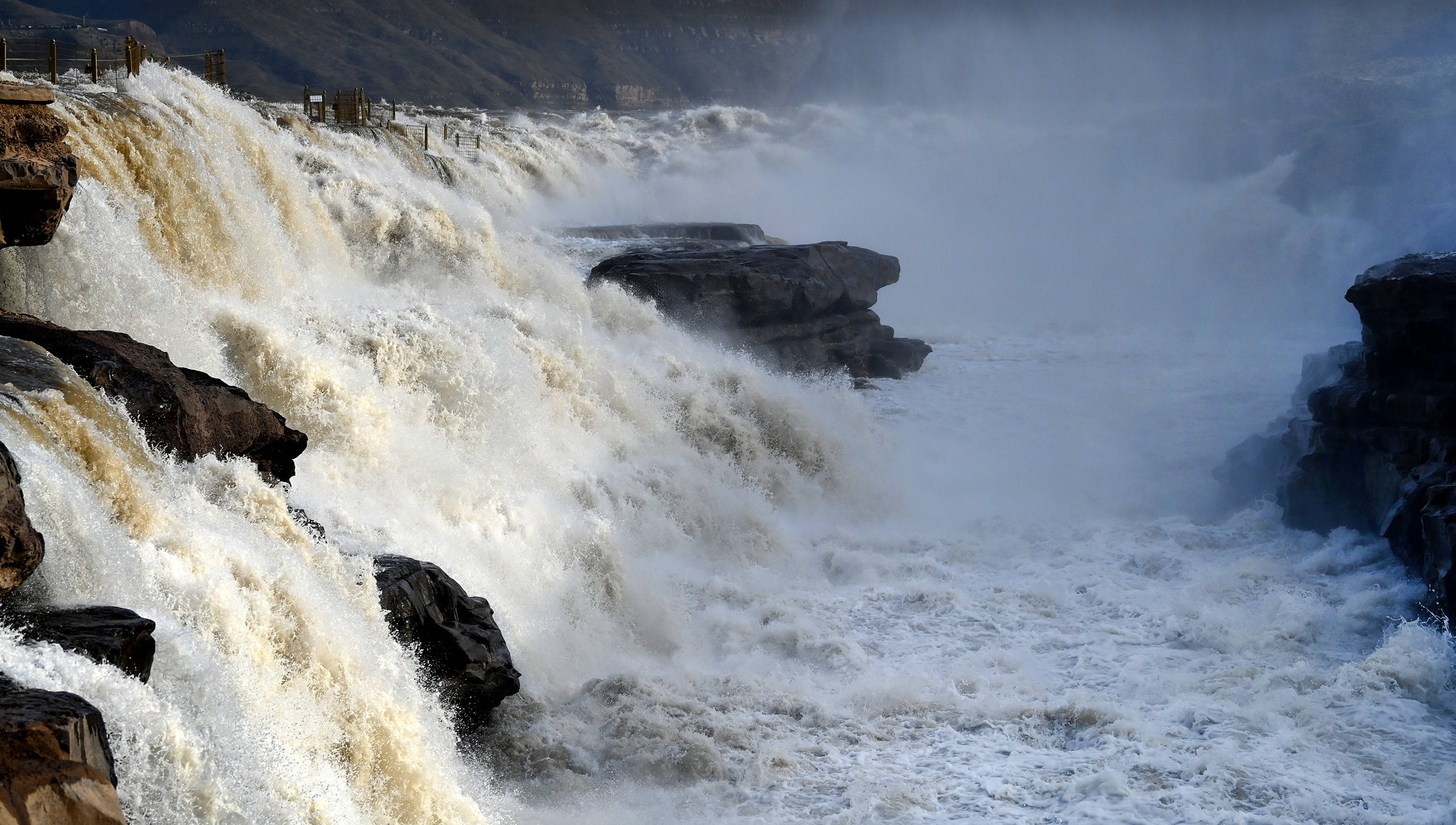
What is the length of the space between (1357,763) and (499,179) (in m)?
23.4

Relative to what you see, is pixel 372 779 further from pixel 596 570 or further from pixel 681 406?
pixel 681 406

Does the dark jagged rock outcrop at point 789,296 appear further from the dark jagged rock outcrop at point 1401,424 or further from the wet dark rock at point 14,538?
the wet dark rock at point 14,538

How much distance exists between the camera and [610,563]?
12.0 m

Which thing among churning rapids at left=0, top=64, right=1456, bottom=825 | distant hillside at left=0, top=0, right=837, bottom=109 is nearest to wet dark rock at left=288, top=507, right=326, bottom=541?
churning rapids at left=0, top=64, right=1456, bottom=825

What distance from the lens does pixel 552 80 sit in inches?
3344

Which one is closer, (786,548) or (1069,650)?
(1069,650)

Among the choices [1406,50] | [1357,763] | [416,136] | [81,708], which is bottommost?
[1357,763]

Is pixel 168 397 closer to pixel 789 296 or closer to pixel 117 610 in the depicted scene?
pixel 117 610

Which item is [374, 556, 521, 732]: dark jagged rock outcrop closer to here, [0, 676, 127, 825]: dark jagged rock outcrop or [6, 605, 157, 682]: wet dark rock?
[6, 605, 157, 682]: wet dark rock

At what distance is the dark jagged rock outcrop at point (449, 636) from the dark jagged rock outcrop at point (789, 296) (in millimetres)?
11394

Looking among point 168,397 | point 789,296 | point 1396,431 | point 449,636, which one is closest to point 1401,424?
point 1396,431

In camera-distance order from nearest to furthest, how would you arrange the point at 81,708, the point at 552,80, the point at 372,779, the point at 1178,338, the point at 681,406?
the point at 81,708, the point at 372,779, the point at 681,406, the point at 1178,338, the point at 552,80

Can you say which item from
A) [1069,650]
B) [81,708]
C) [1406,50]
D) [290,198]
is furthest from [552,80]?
[81,708]

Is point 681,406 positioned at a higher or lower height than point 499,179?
lower
